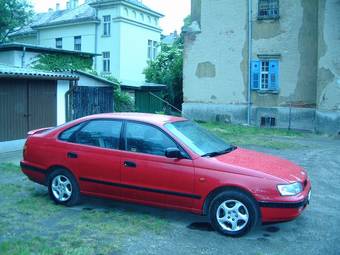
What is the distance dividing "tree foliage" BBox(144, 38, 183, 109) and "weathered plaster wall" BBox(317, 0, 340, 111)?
36.2 ft

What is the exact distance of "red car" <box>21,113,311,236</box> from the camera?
567cm

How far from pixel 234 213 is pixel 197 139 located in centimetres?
137

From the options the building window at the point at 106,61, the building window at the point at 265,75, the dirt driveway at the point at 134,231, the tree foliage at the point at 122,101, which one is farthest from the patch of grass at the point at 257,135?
the building window at the point at 106,61

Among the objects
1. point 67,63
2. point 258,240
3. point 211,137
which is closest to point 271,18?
point 67,63

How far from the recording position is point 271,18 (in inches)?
824

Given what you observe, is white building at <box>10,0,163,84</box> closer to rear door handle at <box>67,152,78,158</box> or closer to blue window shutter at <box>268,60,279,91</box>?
blue window shutter at <box>268,60,279,91</box>

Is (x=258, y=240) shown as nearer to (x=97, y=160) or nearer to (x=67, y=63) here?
(x=97, y=160)

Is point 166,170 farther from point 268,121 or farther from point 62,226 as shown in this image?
point 268,121

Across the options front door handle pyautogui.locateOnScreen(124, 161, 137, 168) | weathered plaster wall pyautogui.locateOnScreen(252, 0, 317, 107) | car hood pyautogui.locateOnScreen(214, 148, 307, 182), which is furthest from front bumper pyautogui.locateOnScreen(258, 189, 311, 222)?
weathered plaster wall pyautogui.locateOnScreen(252, 0, 317, 107)

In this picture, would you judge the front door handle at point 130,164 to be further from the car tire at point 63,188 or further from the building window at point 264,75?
the building window at point 264,75

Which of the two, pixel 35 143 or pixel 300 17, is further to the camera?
pixel 300 17

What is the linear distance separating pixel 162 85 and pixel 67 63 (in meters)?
6.51

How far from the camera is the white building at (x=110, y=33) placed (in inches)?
1389

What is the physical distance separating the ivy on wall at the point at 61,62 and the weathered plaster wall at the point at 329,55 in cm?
1252
